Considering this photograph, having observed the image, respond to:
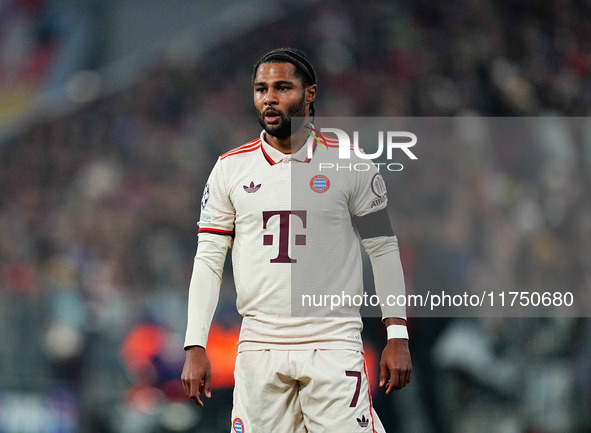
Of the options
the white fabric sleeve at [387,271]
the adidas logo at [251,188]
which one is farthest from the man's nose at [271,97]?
the white fabric sleeve at [387,271]

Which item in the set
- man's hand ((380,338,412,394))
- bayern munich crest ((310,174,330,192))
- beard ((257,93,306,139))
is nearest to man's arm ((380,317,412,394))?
man's hand ((380,338,412,394))

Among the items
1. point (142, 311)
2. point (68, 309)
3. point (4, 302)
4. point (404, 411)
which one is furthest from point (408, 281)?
point (4, 302)

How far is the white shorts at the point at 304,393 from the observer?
240cm

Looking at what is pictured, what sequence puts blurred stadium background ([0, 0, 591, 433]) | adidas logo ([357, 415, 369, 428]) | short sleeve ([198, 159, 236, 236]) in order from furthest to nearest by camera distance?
blurred stadium background ([0, 0, 591, 433]), short sleeve ([198, 159, 236, 236]), adidas logo ([357, 415, 369, 428])

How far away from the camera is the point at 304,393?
2.45 m

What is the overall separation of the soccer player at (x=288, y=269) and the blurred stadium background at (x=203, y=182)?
2.06 m

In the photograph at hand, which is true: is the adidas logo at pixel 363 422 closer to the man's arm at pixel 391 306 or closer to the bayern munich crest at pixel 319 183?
the man's arm at pixel 391 306

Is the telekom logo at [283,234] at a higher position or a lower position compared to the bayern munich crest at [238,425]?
higher

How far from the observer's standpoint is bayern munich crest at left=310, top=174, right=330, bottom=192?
8.41 feet

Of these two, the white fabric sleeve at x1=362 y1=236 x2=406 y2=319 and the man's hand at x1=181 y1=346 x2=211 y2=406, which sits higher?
the white fabric sleeve at x1=362 y1=236 x2=406 y2=319

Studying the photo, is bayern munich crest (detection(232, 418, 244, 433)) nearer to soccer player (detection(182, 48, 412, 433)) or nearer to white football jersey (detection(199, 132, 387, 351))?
soccer player (detection(182, 48, 412, 433))

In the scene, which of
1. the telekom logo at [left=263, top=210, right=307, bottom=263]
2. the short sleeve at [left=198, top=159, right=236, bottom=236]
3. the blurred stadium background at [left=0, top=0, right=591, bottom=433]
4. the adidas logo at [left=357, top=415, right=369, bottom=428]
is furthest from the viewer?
the blurred stadium background at [left=0, top=0, right=591, bottom=433]

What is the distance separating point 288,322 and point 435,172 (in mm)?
2826

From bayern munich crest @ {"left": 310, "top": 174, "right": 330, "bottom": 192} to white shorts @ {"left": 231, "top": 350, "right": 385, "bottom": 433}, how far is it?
0.52 m
